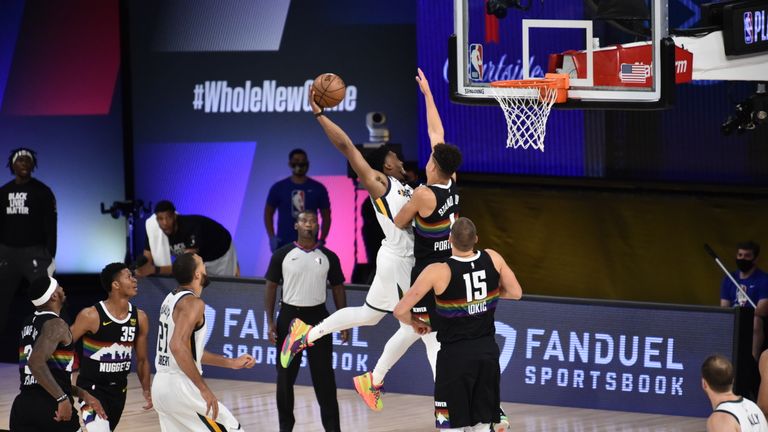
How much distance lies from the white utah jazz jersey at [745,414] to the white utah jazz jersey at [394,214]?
3339 mm

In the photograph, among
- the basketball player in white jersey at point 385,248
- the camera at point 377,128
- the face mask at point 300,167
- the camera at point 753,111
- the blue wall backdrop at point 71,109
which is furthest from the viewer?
the blue wall backdrop at point 71,109

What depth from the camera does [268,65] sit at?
54.2ft

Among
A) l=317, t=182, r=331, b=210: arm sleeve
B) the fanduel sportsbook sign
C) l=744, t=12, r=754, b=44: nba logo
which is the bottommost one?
the fanduel sportsbook sign

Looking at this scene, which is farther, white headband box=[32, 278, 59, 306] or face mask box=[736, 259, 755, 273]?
face mask box=[736, 259, 755, 273]

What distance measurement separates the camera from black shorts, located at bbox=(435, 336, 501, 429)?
8484mm

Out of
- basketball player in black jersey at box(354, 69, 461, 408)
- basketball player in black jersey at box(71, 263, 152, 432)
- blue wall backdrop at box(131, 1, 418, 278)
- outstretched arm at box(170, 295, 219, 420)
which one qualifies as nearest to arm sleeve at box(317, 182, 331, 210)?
blue wall backdrop at box(131, 1, 418, 278)

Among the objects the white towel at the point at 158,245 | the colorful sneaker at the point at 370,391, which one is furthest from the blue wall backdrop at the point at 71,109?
the colorful sneaker at the point at 370,391

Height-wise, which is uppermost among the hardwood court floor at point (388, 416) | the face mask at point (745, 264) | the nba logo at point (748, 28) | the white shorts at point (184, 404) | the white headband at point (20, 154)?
the nba logo at point (748, 28)

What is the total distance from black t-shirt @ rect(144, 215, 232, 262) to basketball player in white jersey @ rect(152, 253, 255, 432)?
4.84 m

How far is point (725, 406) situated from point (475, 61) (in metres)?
3.99

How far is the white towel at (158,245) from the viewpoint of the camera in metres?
13.3

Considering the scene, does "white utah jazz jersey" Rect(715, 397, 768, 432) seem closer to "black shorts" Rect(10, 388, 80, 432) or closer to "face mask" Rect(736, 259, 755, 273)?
"black shorts" Rect(10, 388, 80, 432)

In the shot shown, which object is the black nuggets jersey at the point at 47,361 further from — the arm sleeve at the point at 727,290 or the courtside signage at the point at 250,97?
the courtside signage at the point at 250,97

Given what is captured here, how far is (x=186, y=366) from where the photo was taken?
8203 millimetres
